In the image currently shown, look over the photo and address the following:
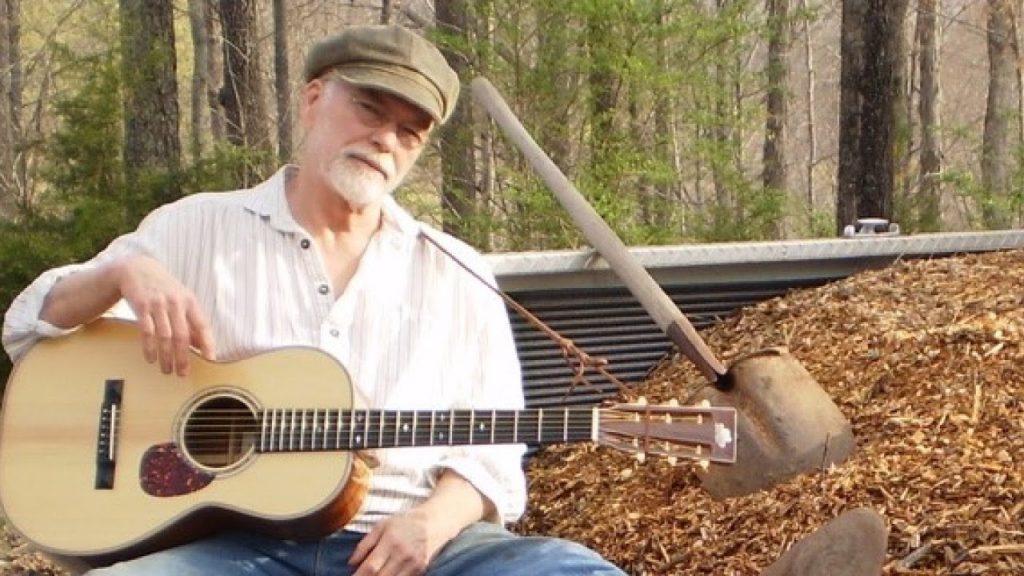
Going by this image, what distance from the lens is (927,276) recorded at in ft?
17.5

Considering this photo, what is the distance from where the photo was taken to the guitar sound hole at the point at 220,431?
2775mm

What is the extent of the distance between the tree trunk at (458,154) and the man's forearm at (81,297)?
25.3 ft

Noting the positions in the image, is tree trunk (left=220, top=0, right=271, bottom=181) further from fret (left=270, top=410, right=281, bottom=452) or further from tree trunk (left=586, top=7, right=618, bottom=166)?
fret (left=270, top=410, right=281, bottom=452)

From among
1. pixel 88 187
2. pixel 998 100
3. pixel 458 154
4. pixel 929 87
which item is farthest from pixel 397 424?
pixel 929 87

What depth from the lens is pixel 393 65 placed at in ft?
9.69

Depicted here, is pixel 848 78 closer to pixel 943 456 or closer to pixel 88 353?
pixel 943 456

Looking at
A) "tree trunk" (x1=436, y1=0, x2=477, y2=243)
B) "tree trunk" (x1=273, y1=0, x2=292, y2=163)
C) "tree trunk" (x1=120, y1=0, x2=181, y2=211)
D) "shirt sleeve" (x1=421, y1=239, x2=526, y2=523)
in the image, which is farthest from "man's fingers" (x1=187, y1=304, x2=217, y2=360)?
"tree trunk" (x1=273, y1=0, x2=292, y2=163)

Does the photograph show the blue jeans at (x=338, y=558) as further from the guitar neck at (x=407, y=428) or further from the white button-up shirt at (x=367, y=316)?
the guitar neck at (x=407, y=428)

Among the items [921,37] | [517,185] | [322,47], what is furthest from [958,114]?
[322,47]

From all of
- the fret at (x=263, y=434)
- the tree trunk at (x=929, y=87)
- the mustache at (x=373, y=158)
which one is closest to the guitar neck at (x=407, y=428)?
the fret at (x=263, y=434)

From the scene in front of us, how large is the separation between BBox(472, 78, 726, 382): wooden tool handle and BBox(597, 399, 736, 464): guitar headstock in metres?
1.43

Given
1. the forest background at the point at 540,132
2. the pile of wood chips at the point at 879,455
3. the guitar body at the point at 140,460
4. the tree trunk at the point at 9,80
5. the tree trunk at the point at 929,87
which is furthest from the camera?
the tree trunk at the point at 929,87

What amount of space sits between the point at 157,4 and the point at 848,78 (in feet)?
15.2

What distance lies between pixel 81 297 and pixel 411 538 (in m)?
0.84
